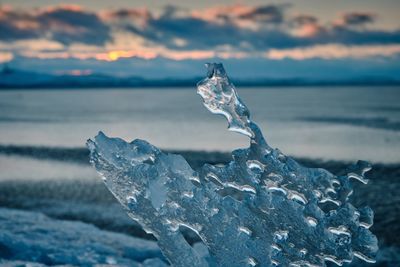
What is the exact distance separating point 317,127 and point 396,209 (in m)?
27.9

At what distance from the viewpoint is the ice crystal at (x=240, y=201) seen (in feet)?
16.0

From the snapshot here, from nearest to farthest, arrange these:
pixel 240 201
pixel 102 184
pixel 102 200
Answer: pixel 240 201, pixel 102 200, pixel 102 184

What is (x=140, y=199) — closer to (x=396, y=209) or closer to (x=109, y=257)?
(x=109, y=257)

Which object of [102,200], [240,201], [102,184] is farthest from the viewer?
[102,184]

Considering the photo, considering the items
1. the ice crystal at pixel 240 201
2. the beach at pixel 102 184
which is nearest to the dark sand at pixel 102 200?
the beach at pixel 102 184

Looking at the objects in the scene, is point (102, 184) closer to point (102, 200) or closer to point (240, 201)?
point (102, 200)

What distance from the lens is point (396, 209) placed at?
12.2 metres

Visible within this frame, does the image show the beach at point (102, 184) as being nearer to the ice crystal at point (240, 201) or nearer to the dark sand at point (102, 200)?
the dark sand at point (102, 200)

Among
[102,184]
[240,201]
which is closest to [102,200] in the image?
[102,184]

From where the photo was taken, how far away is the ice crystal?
488 cm

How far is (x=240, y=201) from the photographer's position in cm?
500

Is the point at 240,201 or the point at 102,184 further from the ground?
the point at 240,201

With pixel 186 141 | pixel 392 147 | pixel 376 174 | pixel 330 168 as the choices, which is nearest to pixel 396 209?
pixel 376 174

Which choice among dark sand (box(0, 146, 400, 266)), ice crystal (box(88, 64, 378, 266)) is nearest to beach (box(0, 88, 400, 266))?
dark sand (box(0, 146, 400, 266))
